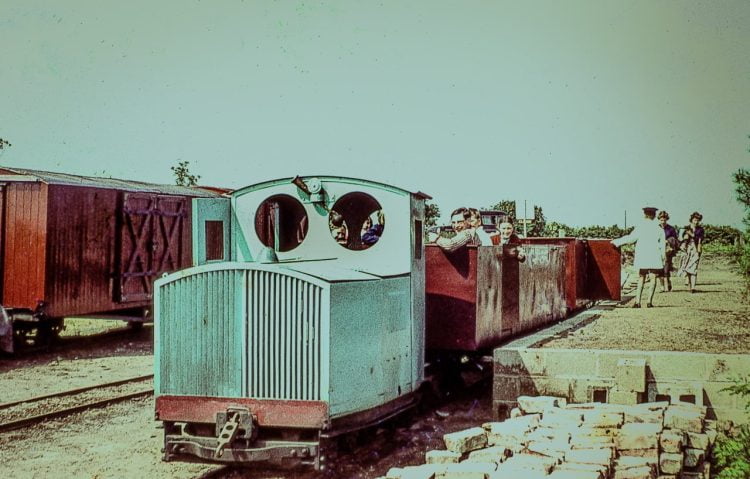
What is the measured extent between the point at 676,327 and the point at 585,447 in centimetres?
488

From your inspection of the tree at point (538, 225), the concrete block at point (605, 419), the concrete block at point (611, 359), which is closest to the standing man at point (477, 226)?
the concrete block at point (611, 359)

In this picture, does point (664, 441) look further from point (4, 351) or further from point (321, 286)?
Answer: point (4, 351)

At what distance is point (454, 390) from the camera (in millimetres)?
8688

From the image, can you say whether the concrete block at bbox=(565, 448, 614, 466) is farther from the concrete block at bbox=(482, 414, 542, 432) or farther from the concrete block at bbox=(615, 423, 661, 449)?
the concrete block at bbox=(482, 414, 542, 432)

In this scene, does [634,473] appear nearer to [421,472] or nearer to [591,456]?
[591,456]

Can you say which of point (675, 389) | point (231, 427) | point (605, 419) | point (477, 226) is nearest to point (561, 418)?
point (605, 419)

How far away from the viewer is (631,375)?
692 centimetres

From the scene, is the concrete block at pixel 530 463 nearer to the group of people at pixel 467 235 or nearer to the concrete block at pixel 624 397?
the concrete block at pixel 624 397

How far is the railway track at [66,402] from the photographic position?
8547 mm

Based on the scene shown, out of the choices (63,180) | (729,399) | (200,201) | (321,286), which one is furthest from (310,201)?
(63,180)

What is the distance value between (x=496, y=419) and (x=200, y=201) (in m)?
3.60

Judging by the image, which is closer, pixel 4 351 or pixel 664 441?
pixel 664 441

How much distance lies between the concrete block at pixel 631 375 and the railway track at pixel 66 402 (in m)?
6.07

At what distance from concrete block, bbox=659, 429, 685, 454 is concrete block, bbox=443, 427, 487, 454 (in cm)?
133
